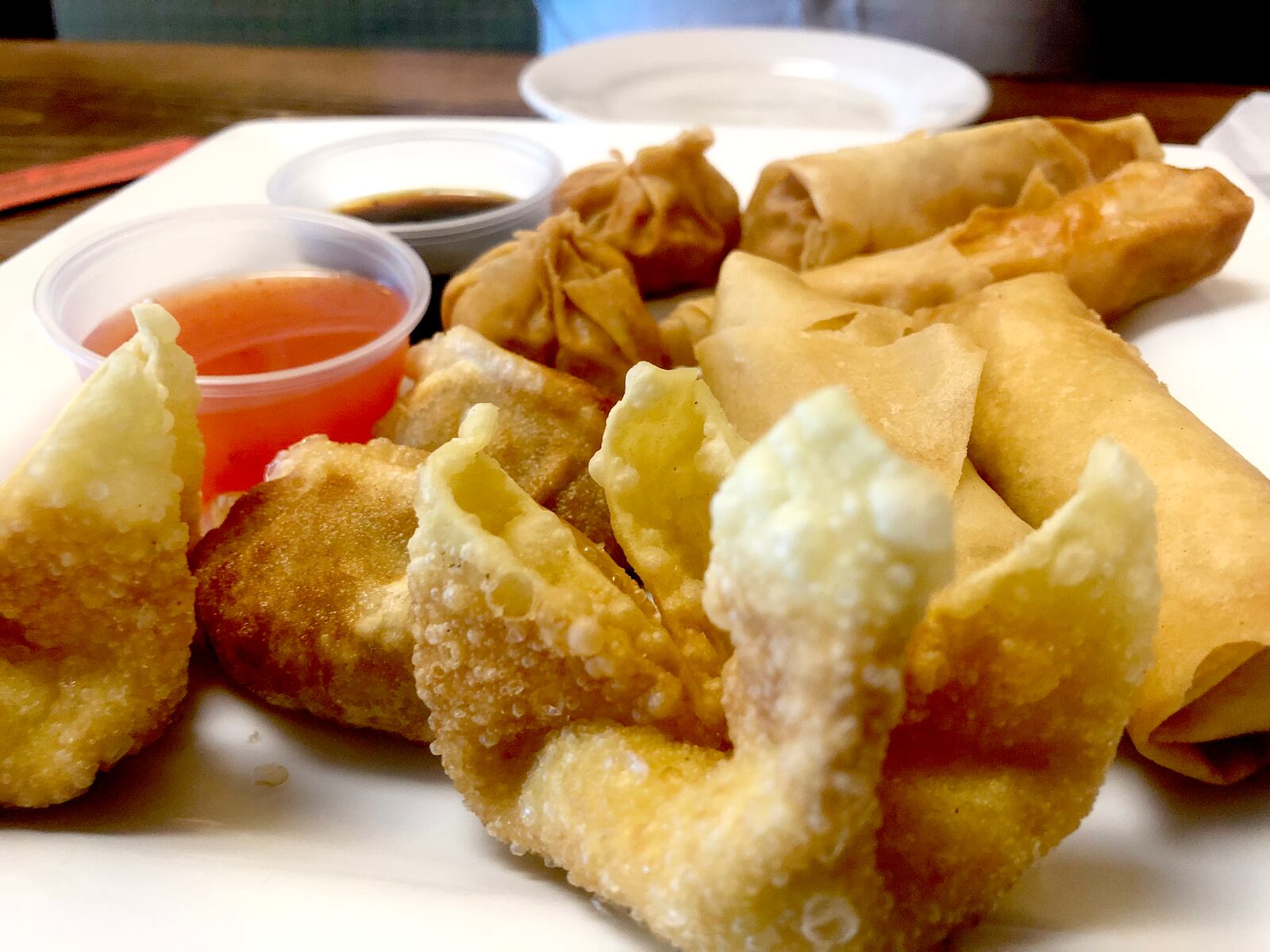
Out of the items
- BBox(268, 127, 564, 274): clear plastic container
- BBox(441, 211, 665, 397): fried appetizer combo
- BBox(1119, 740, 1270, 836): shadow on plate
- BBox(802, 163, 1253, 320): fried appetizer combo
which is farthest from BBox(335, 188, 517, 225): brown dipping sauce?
BBox(1119, 740, 1270, 836): shadow on plate

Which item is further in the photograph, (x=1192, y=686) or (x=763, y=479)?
(x=1192, y=686)

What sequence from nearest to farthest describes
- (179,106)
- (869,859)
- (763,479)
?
(763,479), (869,859), (179,106)

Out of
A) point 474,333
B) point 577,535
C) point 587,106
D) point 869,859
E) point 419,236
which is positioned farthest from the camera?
point 587,106

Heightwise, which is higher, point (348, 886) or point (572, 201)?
point (572, 201)

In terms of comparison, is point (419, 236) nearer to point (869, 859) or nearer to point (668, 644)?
point (668, 644)

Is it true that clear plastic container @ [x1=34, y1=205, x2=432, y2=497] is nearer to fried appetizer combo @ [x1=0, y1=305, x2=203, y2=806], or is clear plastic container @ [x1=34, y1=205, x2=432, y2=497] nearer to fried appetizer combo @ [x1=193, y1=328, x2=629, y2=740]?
fried appetizer combo @ [x1=193, y1=328, x2=629, y2=740]

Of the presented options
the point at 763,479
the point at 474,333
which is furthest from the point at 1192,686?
the point at 474,333

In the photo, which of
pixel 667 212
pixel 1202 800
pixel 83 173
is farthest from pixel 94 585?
pixel 83 173

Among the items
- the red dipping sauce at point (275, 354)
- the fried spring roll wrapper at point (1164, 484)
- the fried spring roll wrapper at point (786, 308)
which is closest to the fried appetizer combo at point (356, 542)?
the red dipping sauce at point (275, 354)
